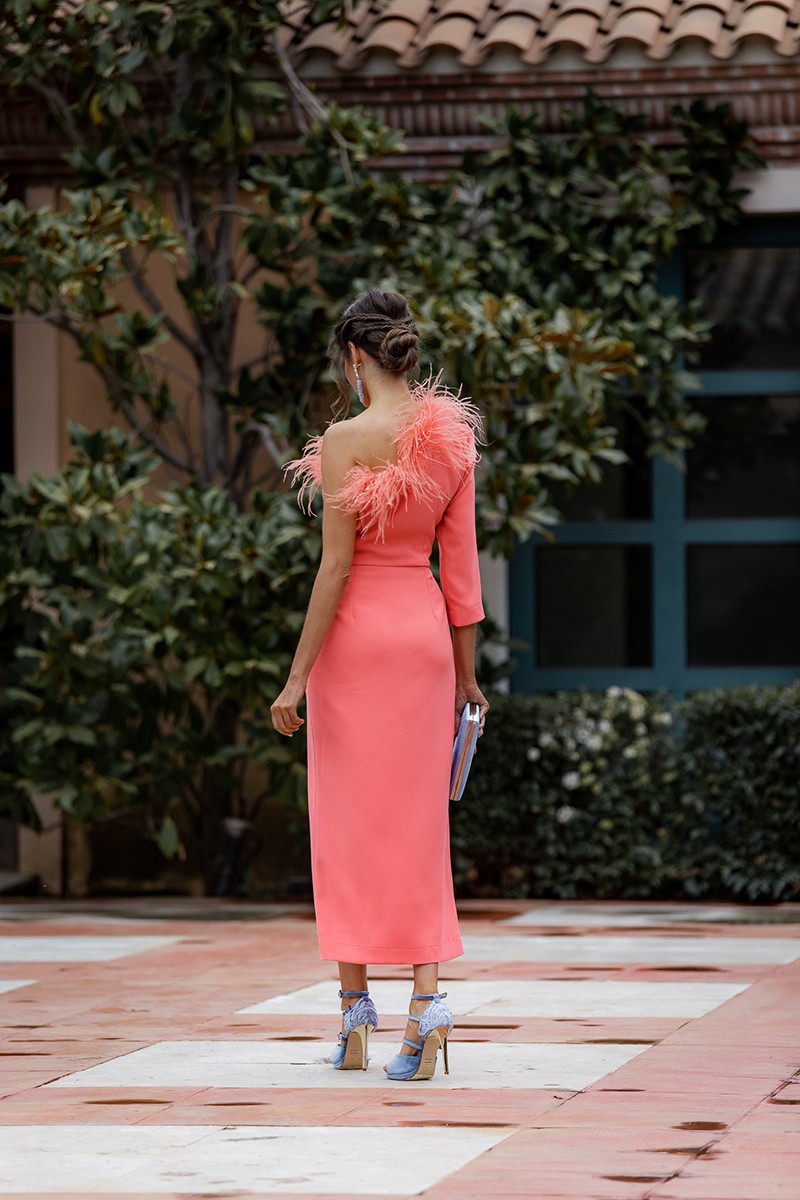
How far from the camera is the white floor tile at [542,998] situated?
19.0 feet

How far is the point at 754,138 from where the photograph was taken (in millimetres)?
9188

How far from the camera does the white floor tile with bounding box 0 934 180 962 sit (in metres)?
7.14

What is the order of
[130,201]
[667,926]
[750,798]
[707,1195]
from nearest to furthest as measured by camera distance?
[707,1195] < [667,926] < [750,798] < [130,201]

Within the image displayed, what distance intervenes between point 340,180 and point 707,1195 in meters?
5.85

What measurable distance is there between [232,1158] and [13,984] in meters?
2.76

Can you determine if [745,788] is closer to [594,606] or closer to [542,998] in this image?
[594,606]

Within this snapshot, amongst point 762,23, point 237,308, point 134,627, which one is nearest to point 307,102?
point 237,308

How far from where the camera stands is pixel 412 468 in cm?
482

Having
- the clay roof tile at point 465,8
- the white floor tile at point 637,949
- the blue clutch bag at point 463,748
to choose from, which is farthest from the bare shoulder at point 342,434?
the clay roof tile at point 465,8

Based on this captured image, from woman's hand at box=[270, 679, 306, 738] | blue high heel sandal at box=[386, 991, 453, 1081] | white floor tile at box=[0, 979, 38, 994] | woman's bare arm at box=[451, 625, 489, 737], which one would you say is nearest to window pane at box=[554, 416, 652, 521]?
white floor tile at box=[0, 979, 38, 994]

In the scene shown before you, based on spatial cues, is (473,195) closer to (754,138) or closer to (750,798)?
(754,138)

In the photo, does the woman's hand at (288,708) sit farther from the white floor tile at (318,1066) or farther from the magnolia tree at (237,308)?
the magnolia tree at (237,308)

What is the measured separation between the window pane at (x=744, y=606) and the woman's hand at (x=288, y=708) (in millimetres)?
5018

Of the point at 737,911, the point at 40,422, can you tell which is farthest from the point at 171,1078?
the point at 40,422
